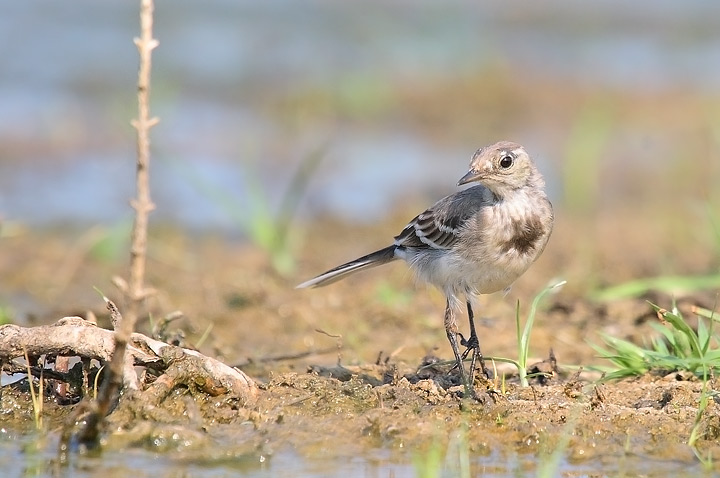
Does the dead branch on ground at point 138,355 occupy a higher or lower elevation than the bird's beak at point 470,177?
lower

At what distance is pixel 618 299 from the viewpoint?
8.22m

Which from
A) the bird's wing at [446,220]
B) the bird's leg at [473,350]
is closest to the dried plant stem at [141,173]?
the bird's leg at [473,350]

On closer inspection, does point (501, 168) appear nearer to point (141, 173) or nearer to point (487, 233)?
point (487, 233)

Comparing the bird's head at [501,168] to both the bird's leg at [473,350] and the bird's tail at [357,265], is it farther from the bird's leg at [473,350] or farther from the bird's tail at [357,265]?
the bird's tail at [357,265]

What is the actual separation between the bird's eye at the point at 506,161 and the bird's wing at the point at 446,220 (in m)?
0.22

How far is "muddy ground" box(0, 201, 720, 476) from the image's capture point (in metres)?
5.23

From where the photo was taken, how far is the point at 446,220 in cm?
689

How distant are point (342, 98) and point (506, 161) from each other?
32.3ft

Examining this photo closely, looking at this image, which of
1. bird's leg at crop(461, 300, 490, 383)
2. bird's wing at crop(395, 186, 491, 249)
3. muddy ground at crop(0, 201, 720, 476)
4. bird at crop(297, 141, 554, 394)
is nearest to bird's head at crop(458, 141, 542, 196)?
bird at crop(297, 141, 554, 394)

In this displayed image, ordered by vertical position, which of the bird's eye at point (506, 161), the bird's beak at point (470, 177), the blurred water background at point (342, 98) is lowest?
the bird's beak at point (470, 177)

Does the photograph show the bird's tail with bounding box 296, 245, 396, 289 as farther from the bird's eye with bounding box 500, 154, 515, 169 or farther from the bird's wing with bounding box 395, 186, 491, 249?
the bird's eye with bounding box 500, 154, 515, 169

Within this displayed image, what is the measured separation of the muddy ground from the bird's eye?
1.08m

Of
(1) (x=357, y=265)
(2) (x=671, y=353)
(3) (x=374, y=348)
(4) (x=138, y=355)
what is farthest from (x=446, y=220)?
(4) (x=138, y=355)

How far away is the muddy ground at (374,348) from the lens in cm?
523
